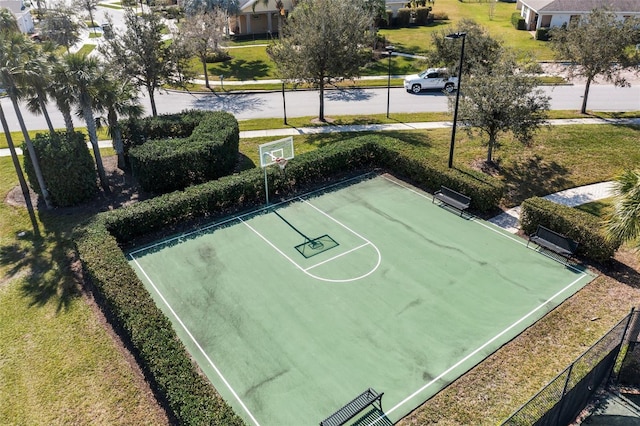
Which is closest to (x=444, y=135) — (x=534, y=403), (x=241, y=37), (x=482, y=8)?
(x=534, y=403)

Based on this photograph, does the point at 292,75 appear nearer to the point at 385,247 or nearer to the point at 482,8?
the point at 385,247

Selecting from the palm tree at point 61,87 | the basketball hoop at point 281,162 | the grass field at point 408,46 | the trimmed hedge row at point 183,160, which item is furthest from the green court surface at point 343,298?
the grass field at point 408,46

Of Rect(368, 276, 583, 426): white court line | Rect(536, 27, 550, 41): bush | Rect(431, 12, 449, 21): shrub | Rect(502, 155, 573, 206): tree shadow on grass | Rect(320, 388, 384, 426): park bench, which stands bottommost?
Rect(368, 276, 583, 426): white court line

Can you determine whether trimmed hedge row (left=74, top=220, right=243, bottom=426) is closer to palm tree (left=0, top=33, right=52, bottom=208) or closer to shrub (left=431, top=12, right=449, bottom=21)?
palm tree (left=0, top=33, right=52, bottom=208)

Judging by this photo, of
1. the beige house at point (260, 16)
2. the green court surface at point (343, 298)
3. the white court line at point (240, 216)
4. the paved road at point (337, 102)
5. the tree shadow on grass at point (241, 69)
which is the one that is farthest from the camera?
the beige house at point (260, 16)

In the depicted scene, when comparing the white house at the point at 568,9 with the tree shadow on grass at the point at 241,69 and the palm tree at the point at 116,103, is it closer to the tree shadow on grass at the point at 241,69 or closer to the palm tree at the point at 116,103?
the tree shadow on grass at the point at 241,69

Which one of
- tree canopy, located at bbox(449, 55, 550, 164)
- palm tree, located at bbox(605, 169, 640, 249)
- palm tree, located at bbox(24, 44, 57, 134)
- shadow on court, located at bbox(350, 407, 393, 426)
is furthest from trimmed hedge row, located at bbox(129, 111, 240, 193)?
palm tree, located at bbox(605, 169, 640, 249)

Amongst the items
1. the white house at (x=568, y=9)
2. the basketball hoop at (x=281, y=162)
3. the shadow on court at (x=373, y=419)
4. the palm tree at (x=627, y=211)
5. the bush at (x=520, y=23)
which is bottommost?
the shadow on court at (x=373, y=419)
